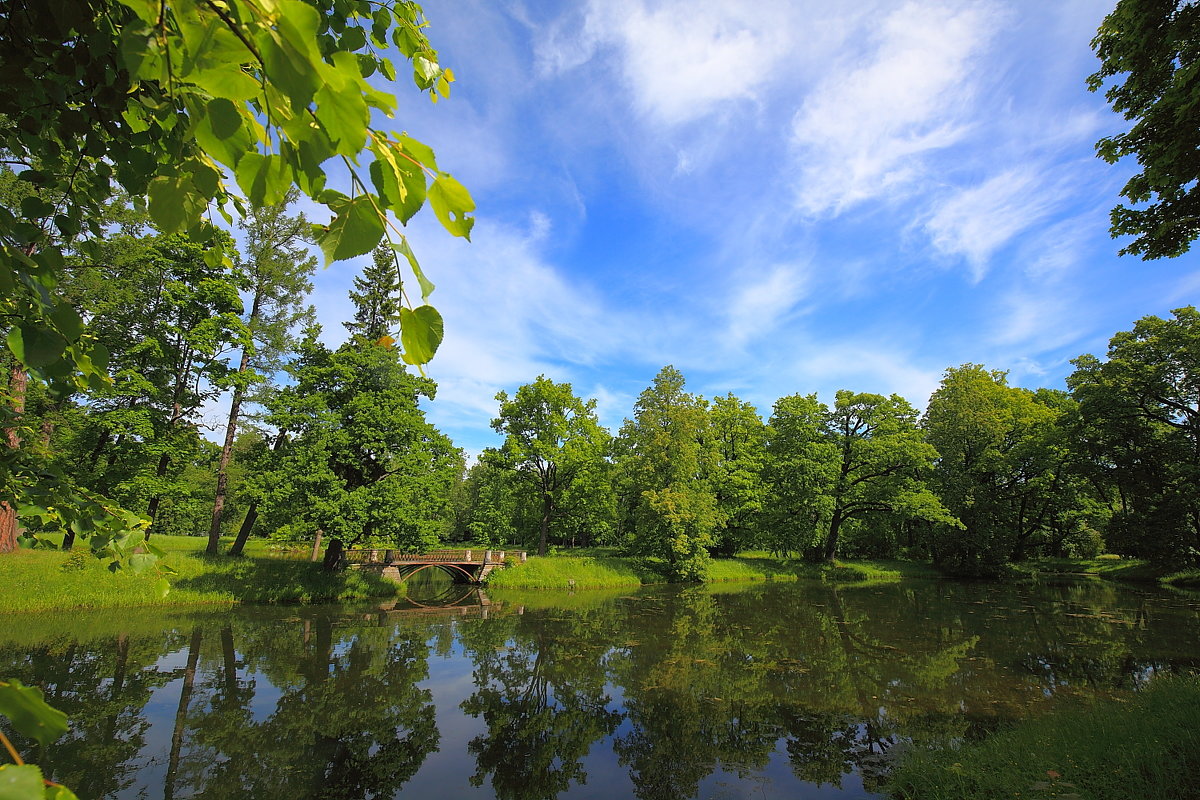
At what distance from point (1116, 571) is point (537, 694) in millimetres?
39478

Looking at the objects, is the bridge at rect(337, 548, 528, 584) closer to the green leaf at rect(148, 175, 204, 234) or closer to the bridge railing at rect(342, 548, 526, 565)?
the bridge railing at rect(342, 548, 526, 565)

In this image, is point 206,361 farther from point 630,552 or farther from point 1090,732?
point 1090,732

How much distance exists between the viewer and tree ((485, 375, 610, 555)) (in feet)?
98.8

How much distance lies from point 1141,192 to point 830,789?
9.94 metres

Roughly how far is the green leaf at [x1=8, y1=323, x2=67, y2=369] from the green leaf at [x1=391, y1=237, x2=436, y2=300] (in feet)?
3.28

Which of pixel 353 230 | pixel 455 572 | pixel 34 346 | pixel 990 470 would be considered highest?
pixel 990 470

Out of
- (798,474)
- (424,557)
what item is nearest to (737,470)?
(798,474)

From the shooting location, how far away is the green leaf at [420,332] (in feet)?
3.14

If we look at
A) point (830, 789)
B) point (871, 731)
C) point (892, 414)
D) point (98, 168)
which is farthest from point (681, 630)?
point (892, 414)

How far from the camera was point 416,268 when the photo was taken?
90 centimetres

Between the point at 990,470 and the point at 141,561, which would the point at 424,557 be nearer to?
the point at 141,561

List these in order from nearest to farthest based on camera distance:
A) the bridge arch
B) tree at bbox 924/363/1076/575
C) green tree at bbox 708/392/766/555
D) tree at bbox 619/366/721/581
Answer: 1. the bridge arch
2. tree at bbox 619/366/721/581
3. tree at bbox 924/363/1076/575
4. green tree at bbox 708/392/766/555

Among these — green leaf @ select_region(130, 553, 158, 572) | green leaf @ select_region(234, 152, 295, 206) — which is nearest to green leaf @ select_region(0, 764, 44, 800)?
green leaf @ select_region(234, 152, 295, 206)

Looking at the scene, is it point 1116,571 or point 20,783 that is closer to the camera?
point 20,783
